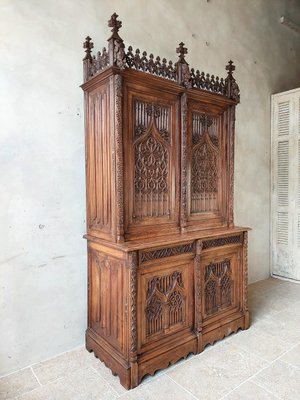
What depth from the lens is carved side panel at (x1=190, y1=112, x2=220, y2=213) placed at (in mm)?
2588

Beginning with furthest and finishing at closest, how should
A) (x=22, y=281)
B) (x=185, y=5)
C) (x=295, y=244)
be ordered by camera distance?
(x=295, y=244) → (x=185, y=5) → (x=22, y=281)

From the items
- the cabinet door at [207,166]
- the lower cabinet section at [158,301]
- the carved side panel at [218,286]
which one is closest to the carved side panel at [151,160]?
the cabinet door at [207,166]

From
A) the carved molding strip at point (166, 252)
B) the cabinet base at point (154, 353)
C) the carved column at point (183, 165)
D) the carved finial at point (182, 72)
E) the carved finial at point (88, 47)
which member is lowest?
the cabinet base at point (154, 353)

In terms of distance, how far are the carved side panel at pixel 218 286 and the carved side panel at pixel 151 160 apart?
0.70 metres

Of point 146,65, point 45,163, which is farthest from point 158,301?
point 146,65

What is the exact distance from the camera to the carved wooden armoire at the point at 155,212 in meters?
2.08

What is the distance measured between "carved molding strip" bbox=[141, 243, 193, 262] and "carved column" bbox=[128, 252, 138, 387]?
11 centimetres

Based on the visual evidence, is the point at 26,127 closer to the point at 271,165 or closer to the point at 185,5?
the point at 185,5

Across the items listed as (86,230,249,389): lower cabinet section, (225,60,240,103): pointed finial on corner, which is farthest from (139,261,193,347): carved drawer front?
(225,60,240,103): pointed finial on corner

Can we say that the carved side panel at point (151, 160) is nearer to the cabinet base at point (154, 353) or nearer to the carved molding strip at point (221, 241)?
the carved molding strip at point (221, 241)

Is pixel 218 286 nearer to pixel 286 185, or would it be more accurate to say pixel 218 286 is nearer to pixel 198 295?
pixel 198 295

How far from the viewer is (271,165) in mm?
4410

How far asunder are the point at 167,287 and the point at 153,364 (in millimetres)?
561

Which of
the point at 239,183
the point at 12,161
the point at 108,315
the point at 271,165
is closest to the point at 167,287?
the point at 108,315
